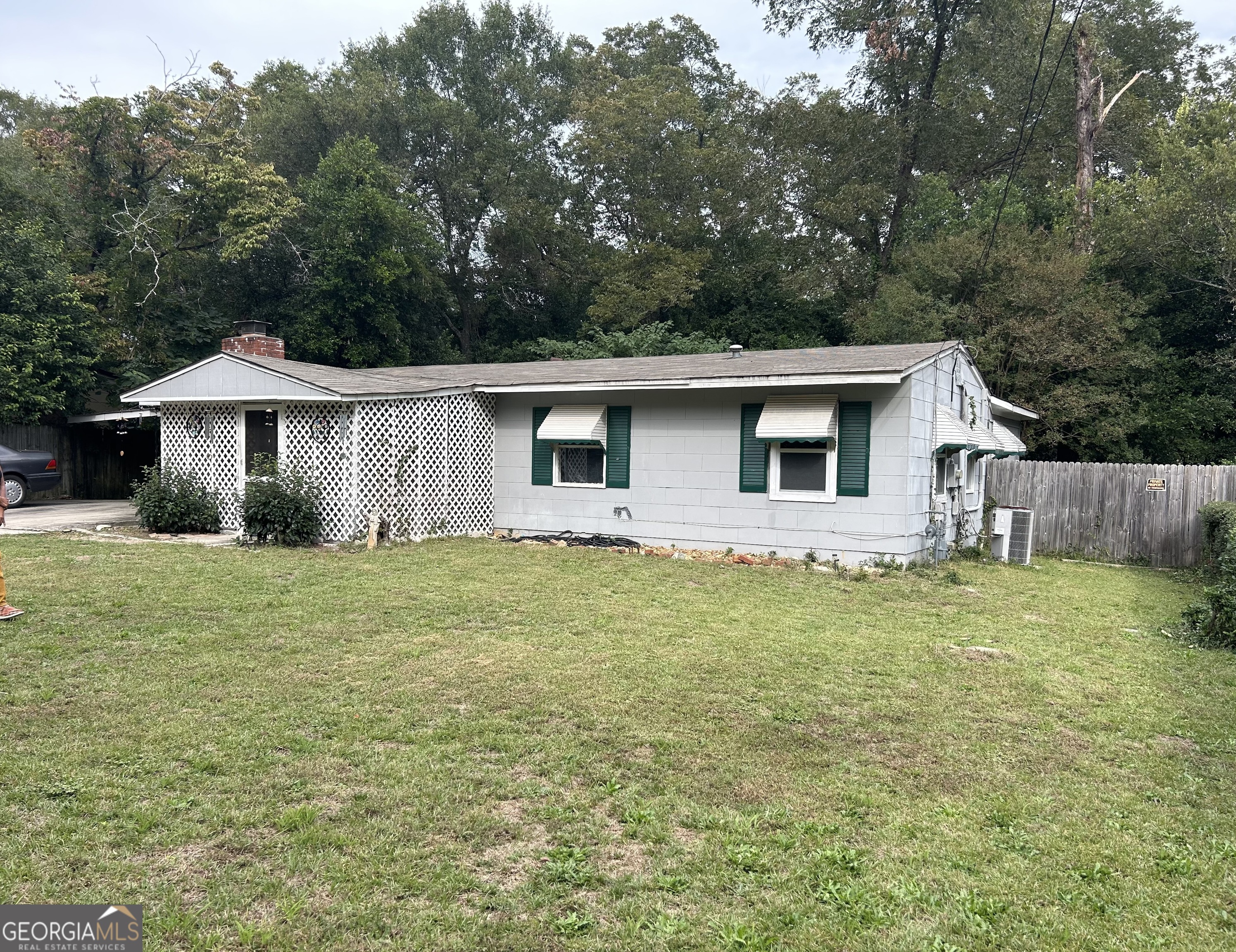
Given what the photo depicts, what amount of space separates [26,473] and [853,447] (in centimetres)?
1718

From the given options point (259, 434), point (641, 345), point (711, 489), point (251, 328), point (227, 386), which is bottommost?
point (711, 489)

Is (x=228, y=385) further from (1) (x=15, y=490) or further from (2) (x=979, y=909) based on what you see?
(2) (x=979, y=909)

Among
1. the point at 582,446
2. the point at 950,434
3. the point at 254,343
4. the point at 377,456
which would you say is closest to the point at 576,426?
the point at 582,446

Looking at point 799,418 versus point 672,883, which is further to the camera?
point 799,418

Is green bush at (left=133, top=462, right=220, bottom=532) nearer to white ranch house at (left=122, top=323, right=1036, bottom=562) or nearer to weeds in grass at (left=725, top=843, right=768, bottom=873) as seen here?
white ranch house at (left=122, top=323, right=1036, bottom=562)

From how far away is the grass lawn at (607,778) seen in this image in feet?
9.16

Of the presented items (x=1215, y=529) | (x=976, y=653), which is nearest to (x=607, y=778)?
(x=976, y=653)

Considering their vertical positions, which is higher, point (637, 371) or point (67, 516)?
point (637, 371)

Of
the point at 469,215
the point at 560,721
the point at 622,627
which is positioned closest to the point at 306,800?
the point at 560,721

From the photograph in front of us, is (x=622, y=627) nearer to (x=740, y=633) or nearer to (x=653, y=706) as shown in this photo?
(x=740, y=633)

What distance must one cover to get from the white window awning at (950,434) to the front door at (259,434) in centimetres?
1047

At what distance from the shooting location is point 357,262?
24406mm

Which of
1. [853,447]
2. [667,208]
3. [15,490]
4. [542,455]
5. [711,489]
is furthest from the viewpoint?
[667,208]

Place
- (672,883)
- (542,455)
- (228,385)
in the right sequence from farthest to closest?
(542,455), (228,385), (672,883)
